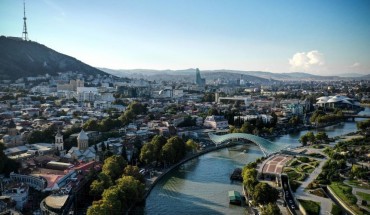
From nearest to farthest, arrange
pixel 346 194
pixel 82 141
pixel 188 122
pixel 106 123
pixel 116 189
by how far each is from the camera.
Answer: pixel 116 189
pixel 346 194
pixel 82 141
pixel 106 123
pixel 188 122

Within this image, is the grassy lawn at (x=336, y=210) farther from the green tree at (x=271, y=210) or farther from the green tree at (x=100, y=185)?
the green tree at (x=100, y=185)

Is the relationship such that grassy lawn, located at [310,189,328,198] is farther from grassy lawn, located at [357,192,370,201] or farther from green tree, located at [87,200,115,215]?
green tree, located at [87,200,115,215]

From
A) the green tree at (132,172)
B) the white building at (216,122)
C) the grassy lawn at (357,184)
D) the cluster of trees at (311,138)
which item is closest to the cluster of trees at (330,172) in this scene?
the grassy lawn at (357,184)

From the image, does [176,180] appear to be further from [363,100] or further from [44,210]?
[363,100]

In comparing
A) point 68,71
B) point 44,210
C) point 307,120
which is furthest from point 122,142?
point 68,71

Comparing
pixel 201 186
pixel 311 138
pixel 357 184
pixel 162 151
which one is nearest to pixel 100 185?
pixel 201 186

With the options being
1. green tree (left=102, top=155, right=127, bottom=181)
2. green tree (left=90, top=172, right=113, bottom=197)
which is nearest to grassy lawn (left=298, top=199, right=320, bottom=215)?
green tree (left=90, top=172, right=113, bottom=197)

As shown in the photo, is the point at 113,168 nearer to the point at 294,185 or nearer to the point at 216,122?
the point at 294,185
